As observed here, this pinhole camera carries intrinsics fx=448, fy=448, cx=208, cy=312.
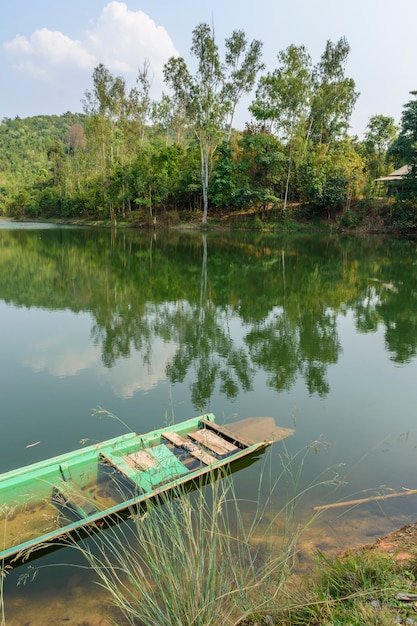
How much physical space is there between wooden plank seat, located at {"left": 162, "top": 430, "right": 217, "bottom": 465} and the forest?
2572 centimetres

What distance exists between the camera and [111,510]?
3494 mm

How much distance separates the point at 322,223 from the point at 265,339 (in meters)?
26.0

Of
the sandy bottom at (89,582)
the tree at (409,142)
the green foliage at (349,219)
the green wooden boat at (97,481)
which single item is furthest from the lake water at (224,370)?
the green foliage at (349,219)

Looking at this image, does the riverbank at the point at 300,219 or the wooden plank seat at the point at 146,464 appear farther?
the riverbank at the point at 300,219

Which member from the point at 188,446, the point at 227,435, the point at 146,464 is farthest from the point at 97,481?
the point at 227,435

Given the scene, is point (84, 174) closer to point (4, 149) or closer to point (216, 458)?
point (4, 149)

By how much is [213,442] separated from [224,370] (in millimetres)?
2654

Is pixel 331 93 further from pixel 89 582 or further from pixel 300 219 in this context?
pixel 89 582

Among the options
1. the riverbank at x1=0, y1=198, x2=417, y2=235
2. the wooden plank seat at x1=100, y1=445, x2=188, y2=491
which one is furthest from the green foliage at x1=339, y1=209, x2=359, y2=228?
the wooden plank seat at x1=100, y1=445, x2=188, y2=491

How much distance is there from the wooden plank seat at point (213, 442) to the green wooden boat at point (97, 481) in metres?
0.01

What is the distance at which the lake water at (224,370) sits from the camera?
4.16 m

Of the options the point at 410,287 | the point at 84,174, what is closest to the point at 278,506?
the point at 410,287

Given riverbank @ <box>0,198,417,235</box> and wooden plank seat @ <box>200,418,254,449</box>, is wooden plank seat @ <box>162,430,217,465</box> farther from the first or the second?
riverbank @ <box>0,198,417,235</box>

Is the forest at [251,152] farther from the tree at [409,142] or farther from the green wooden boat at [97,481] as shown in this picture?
the green wooden boat at [97,481]
